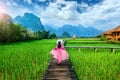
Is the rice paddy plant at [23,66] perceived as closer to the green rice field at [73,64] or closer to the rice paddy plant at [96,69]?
the green rice field at [73,64]

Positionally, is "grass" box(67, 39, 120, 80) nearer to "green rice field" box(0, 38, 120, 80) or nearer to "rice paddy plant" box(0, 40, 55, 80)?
"green rice field" box(0, 38, 120, 80)

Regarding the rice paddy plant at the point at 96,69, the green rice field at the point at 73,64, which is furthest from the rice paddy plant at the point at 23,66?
the rice paddy plant at the point at 96,69

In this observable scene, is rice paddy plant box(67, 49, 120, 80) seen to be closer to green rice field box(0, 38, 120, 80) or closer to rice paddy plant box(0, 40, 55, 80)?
green rice field box(0, 38, 120, 80)

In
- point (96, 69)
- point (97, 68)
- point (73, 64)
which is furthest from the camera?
point (73, 64)

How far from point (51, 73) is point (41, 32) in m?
91.0

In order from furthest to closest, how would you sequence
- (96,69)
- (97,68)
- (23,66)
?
(23,66)
(97,68)
(96,69)

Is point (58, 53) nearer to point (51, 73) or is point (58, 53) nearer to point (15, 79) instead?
point (51, 73)

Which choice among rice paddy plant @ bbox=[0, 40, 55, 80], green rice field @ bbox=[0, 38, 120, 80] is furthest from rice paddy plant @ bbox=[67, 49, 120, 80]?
rice paddy plant @ bbox=[0, 40, 55, 80]

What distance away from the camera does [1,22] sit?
138 ft

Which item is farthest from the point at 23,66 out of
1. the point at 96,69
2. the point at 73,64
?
the point at 96,69

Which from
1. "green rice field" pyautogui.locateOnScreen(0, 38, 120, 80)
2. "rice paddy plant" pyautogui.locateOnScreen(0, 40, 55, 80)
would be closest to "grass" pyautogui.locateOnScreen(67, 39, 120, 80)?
"green rice field" pyautogui.locateOnScreen(0, 38, 120, 80)

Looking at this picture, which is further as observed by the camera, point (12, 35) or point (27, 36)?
point (27, 36)

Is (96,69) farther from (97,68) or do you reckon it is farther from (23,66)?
(23,66)

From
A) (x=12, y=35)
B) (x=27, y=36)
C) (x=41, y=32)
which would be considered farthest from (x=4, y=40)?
(x=41, y=32)
